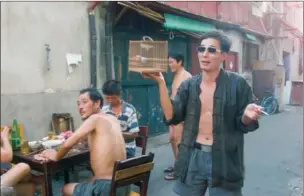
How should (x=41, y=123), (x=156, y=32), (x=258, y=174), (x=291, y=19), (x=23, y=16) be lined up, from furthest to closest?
(x=291, y=19), (x=156, y=32), (x=258, y=174), (x=41, y=123), (x=23, y=16)

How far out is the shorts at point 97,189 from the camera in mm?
2686

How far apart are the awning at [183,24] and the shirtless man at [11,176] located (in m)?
3.39

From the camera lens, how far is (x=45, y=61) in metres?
4.30

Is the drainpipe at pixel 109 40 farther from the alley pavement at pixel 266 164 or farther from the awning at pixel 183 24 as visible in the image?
the alley pavement at pixel 266 164

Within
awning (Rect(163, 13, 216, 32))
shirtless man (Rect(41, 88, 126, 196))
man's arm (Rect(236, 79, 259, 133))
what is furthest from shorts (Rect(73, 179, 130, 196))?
awning (Rect(163, 13, 216, 32))

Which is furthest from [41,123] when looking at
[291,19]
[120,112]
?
[291,19]

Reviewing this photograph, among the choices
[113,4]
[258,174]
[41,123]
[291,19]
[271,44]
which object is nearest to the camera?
[41,123]

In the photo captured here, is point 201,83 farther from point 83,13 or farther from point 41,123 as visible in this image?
point 83,13

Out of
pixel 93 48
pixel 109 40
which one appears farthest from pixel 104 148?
pixel 109 40

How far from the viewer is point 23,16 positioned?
146 inches

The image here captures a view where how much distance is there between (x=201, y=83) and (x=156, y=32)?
15.3 feet

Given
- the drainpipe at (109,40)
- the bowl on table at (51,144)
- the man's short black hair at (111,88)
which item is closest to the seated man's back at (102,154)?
the bowl on table at (51,144)

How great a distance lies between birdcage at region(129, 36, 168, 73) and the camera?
2.90 metres

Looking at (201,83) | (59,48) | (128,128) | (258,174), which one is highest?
(59,48)
